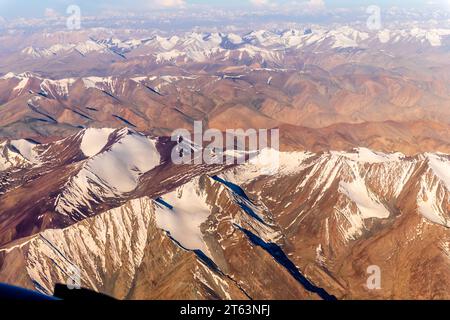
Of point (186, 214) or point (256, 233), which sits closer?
point (256, 233)

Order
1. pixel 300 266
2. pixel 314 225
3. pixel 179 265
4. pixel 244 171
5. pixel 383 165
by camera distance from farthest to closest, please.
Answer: pixel 244 171, pixel 383 165, pixel 314 225, pixel 300 266, pixel 179 265

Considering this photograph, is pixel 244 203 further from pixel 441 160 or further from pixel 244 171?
pixel 441 160

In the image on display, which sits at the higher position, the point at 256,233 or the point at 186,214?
→ the point at 186,214

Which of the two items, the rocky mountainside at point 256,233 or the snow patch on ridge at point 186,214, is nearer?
the rocky mountainside at point 256,233

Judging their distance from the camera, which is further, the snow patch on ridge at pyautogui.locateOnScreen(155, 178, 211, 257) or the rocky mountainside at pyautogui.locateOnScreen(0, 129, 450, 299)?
the snow patch on ridge at pyautogui.locateOnScreen(155, 178, 211, 257)
